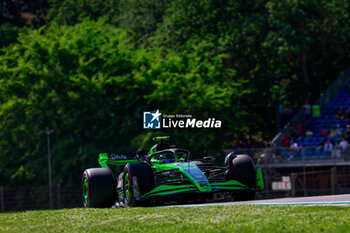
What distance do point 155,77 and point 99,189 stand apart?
20.6 meters

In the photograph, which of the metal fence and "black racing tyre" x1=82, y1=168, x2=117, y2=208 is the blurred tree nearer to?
the metal fence

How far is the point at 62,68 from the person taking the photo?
118 feet

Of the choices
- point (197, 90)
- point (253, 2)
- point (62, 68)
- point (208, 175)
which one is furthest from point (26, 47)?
point (208, 175)

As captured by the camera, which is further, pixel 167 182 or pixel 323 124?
pixel 323 124

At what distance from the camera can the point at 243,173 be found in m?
16.8

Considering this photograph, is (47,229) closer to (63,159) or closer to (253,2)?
(63,159)

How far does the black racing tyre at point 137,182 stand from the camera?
15766 mm

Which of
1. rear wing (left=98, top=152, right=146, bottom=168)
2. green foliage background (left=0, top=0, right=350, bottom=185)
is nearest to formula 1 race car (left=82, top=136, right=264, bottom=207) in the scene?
rear wing (left=98, top=152, right=146, bottom=168)

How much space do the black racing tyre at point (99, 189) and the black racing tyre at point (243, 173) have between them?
9.94 feet

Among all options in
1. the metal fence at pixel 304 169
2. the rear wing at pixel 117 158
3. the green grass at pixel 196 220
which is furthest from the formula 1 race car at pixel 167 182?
the metal fence at pixel 304 169

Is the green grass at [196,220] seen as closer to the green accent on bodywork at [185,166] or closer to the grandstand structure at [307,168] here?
the green accent on bodywork at [185,166]

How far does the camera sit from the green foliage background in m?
35.0

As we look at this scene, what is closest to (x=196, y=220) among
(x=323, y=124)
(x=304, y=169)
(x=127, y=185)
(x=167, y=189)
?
(x=167, y=189)

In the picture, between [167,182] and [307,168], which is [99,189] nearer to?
[167,182]
